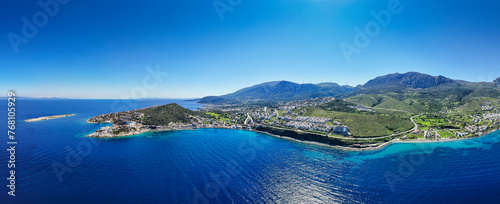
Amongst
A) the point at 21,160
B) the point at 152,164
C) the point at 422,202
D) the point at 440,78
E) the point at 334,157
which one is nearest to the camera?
the point at 422,202

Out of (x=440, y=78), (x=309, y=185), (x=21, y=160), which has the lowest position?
(x=309, y=185)

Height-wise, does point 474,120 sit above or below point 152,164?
above

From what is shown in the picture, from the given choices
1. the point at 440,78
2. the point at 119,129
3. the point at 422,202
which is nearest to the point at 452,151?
the point at 422,202

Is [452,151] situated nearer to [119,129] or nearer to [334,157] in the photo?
[334,157]

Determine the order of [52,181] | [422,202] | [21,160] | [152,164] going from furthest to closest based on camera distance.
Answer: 1. [152,164]
2. [21,160]
3. [52,181]
4. [422,202]

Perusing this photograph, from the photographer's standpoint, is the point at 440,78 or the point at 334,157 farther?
the point at 440,78

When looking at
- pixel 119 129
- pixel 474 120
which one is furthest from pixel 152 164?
pixel 474 120
